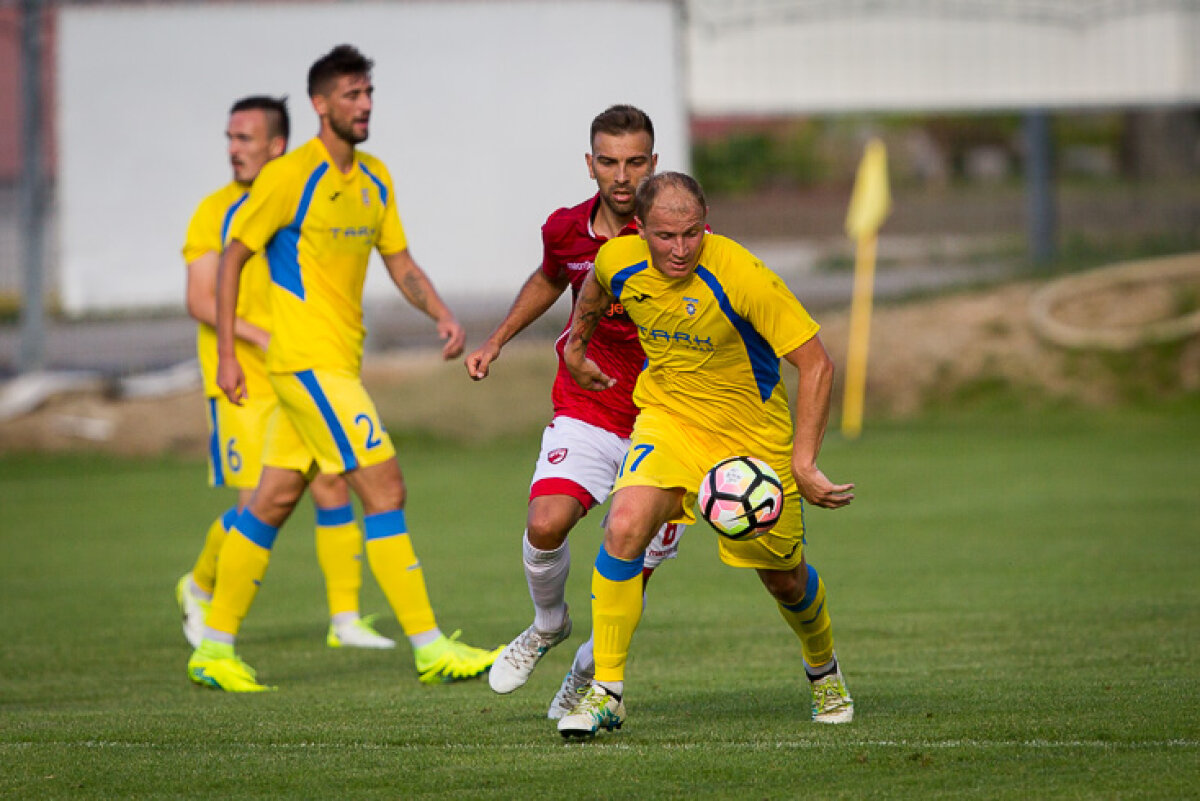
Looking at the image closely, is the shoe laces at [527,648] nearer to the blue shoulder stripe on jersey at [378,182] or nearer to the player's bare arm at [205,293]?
the blue shoulder stripe on jersey at [378,182]

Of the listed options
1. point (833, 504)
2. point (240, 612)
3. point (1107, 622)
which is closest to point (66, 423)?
point (240, 612)

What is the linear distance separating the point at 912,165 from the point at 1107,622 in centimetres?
1784

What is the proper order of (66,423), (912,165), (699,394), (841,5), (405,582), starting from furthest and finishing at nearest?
1. (912,165)
2. (841,5)
3. (66,423)
4. (405,582)
5. (699,394)

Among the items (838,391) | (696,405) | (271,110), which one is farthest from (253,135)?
(838,391)

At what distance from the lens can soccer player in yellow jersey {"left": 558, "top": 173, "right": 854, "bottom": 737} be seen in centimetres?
563

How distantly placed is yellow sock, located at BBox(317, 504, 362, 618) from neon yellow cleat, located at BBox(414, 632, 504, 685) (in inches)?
52.8

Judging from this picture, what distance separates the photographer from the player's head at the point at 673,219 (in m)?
5.61

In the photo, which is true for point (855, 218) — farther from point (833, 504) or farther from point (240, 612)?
point (833, 504)

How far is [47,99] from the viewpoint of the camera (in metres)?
22.7

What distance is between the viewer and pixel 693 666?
7500 millimetres

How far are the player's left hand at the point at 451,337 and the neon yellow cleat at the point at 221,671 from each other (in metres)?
1.67

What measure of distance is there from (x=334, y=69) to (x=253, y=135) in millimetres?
1359

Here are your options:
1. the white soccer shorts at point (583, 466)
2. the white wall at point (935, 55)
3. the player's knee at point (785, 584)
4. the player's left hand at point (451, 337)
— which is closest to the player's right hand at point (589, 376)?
the white soccer shorts at point (583, 466)

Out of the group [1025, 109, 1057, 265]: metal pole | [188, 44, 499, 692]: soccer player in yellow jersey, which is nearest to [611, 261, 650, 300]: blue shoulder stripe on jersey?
[188, 44, 499, 692]: soccer player in yellow jersey
